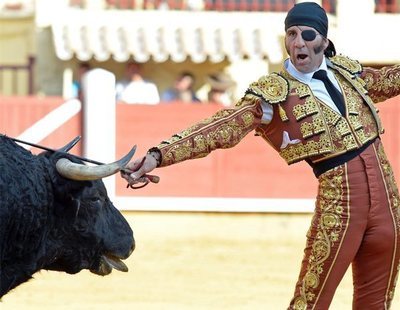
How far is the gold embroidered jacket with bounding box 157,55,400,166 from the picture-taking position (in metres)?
4.43

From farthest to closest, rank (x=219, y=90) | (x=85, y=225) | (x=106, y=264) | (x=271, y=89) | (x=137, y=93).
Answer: (x=219, y=90) < (x=137, y=93) < (x=106, y=264) < (x=85, y=225) < (x=271, y=89)

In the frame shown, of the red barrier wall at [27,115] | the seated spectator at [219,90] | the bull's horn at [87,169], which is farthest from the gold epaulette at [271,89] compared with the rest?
the seated spectator at [219,90]

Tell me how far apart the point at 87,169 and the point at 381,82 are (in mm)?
1087

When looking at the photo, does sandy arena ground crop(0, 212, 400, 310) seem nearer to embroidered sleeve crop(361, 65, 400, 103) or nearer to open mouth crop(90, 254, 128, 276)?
open mouth crop(90, 254, 128, 276)

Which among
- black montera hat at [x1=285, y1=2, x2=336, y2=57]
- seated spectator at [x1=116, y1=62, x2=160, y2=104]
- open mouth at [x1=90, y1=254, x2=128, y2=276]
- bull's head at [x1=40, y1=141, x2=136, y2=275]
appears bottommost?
seated spectator at [x1=116, y1=62, x2=160, y2=104]

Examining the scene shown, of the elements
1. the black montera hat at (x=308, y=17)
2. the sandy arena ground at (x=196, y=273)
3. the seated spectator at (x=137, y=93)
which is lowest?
the sandy arena ground at (x=196, y=273)

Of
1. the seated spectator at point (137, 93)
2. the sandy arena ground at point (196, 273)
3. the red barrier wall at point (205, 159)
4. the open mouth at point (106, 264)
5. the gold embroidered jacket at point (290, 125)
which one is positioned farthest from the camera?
the seated spectator at point (137, 93)

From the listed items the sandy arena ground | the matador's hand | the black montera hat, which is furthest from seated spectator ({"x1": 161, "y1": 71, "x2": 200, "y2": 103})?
the matador's hand

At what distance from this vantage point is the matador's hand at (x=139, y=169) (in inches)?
171

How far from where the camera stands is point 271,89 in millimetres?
4488

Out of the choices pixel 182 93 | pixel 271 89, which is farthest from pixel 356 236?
pixel 182 93

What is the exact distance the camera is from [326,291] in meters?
4.46

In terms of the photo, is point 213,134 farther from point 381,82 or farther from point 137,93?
point 137,93

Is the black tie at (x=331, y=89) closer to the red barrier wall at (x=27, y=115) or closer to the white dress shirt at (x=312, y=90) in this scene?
the white dress shirt at (x=312, y=90)
